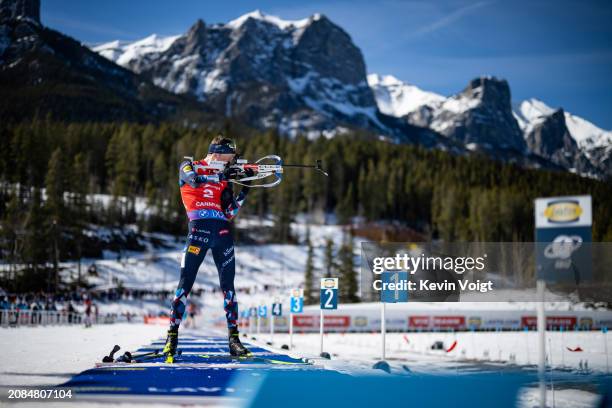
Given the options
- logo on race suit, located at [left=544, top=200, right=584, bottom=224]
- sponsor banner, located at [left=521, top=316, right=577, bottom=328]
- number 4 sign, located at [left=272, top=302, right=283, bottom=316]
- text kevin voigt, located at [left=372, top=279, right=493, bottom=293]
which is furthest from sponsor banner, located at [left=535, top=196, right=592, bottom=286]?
sponsor banner, located at [left=521, top=316, right=577, bottom=328]

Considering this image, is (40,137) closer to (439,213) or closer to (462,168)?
(439,213)

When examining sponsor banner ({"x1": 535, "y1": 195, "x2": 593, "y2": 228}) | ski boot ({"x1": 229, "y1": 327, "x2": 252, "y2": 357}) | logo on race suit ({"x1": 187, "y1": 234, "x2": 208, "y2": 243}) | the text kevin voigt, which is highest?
sponsor banner ({"x1": 535, "y1": 195, "x2": 593, "y2": 228})

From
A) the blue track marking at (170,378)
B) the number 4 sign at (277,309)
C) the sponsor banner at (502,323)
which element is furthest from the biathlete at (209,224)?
the sponsor banner at (502,323)

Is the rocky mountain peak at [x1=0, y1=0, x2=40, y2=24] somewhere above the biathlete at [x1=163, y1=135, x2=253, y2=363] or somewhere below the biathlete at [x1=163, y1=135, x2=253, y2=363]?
above

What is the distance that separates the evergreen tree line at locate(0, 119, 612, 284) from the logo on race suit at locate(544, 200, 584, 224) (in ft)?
203

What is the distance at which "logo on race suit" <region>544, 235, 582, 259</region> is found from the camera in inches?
251

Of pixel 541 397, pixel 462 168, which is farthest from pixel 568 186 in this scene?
pixel 541 397

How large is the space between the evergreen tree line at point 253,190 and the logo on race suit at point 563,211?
61859 millimetres

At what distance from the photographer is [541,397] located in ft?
19.3

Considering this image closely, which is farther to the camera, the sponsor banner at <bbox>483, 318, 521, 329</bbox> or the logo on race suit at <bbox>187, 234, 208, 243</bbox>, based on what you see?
the sponsor banner at <bbox>483, 318, 521, 329</bbox>

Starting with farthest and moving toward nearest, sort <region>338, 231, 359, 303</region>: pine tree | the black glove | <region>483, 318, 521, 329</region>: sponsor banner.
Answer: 1. <region>338, 231, 359, 303</region>: pine tree
2. <region>483, 318, 521, 329</region>: sponsor banner
3. the black glove

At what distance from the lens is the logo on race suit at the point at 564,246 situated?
21.0ft

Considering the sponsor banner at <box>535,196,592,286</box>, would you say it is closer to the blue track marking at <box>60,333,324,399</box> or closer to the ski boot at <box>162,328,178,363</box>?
the blue track marking at <box>60,333,324,399</box>

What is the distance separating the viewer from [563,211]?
6.44 meters
